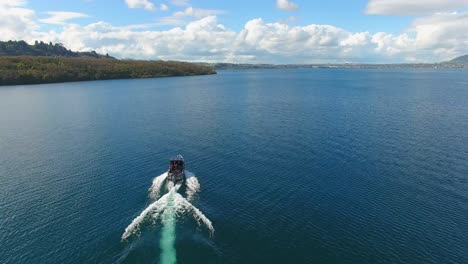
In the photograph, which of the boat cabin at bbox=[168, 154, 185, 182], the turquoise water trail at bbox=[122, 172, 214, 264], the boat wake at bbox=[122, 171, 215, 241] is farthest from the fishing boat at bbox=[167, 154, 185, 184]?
the turquoise water trail at bbox=[122, 172, 214, 264]

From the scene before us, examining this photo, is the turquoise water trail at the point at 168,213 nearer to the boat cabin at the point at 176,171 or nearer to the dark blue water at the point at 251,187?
the dark blue water at the point at 251,187

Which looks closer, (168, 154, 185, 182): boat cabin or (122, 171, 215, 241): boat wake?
(122, 171, 215, 241): boat wake

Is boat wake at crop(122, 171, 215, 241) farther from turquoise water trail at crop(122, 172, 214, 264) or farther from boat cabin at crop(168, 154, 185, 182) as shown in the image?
boat cabin at crop(168, 154, 185, 182)

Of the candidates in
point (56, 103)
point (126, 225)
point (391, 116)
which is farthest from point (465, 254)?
point (56, 103)

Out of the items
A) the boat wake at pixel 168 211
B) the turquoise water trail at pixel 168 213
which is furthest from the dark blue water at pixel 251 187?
the boat wake at pixel 168 211

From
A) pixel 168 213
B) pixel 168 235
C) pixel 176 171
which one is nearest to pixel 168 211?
pixel 168 213

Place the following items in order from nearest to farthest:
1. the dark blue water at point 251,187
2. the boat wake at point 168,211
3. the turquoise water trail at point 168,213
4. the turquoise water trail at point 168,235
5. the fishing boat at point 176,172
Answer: the turquoise water trail at point 168,235, the dark blue water at point 251,187, the turquoise water trail at point 168,213, the boat wake at point 168,211, the fishing boat at point 176,172

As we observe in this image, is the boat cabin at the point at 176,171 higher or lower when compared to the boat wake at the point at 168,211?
higher
